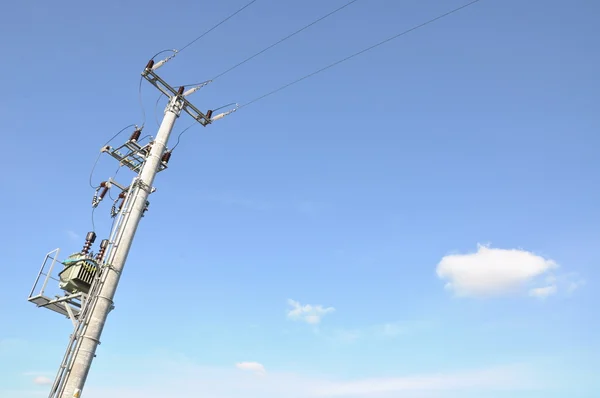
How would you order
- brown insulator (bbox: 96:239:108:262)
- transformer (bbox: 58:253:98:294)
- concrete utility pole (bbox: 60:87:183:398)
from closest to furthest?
concrete utility pole (bbox: 60:87:183:398)
transformer (bbox: 58:253:98:294)
brown insulator (bbox: 96:239:108:262)

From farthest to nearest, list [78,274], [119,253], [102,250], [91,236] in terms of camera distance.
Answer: [91,236] → [102,250] → [119,253] → [78,274]

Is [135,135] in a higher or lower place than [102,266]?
higher

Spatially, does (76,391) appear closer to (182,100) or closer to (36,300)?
(36,300)

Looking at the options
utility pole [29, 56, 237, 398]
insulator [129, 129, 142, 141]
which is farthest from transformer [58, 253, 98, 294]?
insulator [129, 129, 142, 141]

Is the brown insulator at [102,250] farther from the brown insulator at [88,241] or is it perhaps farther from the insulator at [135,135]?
the insulator at [135,135]

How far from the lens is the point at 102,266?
58.9 feet

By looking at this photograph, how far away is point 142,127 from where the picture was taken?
69.7 feet

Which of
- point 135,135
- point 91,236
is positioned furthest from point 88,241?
point 135,135

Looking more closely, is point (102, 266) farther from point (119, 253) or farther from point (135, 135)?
point (135, 135)

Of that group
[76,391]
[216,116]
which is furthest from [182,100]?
[76,391]

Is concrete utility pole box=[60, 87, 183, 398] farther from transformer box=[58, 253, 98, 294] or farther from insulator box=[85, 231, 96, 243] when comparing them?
insulator box=[85, 231, 96, 243]

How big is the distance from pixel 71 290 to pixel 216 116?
11.8 m

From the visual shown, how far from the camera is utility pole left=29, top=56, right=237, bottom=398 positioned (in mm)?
16031

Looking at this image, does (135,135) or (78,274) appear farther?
(135,135)
